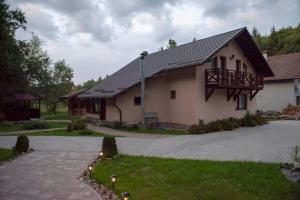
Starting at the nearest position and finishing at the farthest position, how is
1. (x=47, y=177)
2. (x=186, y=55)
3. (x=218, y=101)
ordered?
(x=47, y=177) → (x=218, y=101) → (x=186, y=55)

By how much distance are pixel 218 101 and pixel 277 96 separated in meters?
12.8

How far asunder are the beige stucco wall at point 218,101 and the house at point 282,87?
8087 mm

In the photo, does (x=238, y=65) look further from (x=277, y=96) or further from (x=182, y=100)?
(x=277, y=96)

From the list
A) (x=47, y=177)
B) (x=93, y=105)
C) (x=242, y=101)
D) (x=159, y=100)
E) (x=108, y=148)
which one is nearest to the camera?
(x=47, y=177)

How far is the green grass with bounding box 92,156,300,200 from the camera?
526 cm

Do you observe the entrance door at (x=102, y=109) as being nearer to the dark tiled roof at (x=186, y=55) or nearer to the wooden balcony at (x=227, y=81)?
the dark tiled roof at (x=186, y=55)

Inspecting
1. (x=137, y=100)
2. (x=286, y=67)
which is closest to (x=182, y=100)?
(x=137, y=100)

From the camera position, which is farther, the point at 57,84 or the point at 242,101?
the point at 57,84

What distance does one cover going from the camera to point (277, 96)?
26.9m

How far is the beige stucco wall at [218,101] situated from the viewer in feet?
52.6

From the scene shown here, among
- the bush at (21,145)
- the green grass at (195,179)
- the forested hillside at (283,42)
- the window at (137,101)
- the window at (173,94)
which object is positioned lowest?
the green grass at (195,179)

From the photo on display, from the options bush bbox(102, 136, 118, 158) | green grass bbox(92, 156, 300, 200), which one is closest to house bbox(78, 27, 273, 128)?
bush bbox(102, 136, 118, 158)

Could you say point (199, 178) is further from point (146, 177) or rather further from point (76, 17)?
point (76, 17)

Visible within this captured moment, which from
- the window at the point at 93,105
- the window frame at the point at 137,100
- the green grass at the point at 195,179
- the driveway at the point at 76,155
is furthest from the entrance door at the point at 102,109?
the green grass at the point at 195,179
